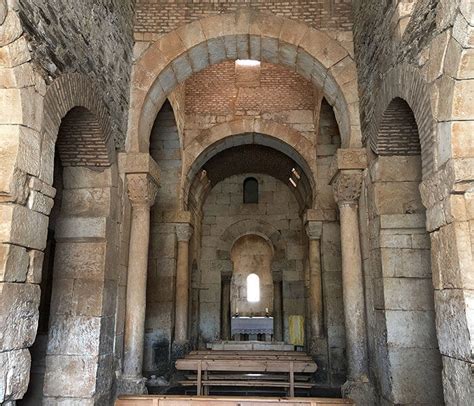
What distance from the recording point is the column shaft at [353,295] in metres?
5.27

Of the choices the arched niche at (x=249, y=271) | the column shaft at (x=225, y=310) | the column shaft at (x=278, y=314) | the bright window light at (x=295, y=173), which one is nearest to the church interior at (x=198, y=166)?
the bright window light at (x=295, y=173)

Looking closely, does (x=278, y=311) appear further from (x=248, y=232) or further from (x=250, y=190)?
(x=250, y=190)

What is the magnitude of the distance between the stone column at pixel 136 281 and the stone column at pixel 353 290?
8.49ft

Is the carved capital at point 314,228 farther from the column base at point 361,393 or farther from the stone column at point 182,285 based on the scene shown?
the column base at point 361,393

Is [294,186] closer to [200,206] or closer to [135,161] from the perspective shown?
[200,206]

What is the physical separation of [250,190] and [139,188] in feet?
27.2

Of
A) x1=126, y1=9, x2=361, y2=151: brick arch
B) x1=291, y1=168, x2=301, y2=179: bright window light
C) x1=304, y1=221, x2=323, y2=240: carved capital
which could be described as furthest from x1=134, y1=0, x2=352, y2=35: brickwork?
x1=291, y1=168, x2=301, y2=179: bright window light

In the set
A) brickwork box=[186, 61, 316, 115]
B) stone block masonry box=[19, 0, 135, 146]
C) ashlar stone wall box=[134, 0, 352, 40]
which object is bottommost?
stone block masonry box=[19, 0, 135, 146]

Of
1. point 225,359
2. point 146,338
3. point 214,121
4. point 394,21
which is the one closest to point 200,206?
point 214,121

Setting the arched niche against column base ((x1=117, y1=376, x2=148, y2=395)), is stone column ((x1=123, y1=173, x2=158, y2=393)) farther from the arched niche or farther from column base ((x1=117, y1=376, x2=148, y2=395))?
the arched niche

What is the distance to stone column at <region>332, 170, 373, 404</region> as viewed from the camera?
5.14 meters

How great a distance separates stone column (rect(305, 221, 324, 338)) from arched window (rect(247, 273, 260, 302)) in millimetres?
6525

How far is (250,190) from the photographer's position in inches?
539

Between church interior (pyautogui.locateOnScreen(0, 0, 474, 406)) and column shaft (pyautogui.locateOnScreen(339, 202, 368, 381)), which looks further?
column shaft (pyautogui.locateOnScreen(339, 202, 368, 381))
